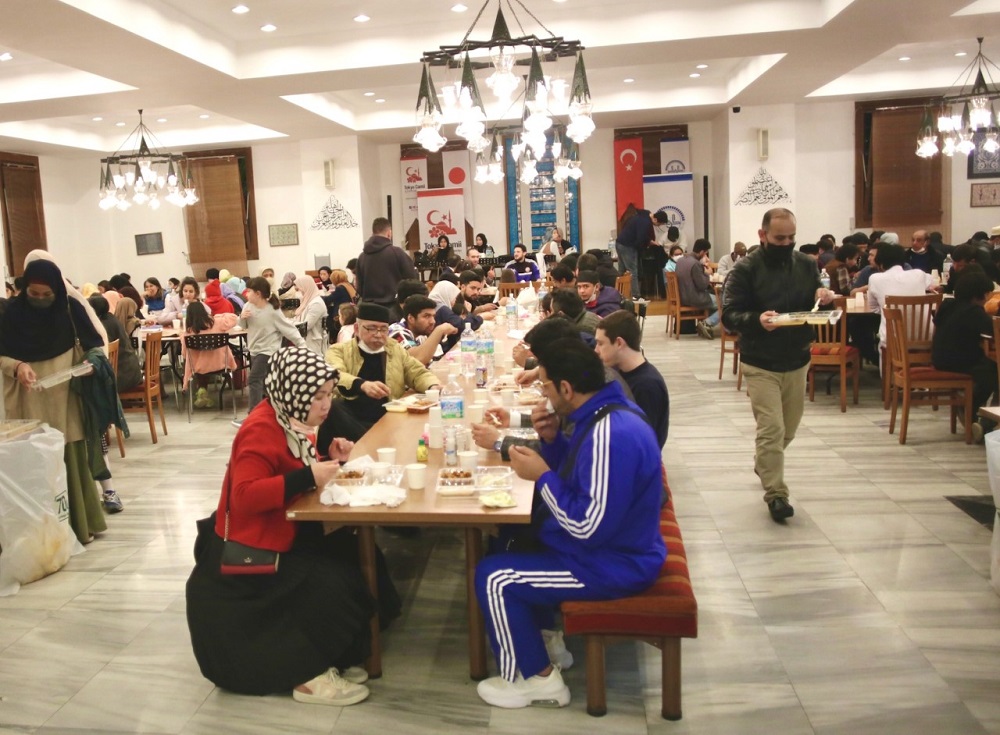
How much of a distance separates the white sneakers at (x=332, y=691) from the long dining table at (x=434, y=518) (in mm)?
141

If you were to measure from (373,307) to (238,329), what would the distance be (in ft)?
15.6

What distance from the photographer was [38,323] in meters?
4.57

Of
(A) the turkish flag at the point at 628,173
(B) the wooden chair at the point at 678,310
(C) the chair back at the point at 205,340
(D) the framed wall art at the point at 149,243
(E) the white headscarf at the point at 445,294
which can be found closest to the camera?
(C) the chair back at the point at 205,340

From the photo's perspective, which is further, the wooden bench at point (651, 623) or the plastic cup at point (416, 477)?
the plastic cup at point (416, 477)

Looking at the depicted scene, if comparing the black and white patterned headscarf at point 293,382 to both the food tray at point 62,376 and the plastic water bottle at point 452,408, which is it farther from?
the food tray at point 62,376

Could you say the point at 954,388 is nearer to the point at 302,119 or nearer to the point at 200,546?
the point at 200,546

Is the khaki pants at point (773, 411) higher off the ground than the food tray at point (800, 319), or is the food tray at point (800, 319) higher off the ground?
the food tray at point (800, 319)

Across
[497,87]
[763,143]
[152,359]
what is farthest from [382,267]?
[763,143]

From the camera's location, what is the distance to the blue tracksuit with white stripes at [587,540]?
8.53ft

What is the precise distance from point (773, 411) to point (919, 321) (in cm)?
252

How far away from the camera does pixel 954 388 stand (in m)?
6.10

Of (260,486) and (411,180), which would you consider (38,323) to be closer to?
(260,486)

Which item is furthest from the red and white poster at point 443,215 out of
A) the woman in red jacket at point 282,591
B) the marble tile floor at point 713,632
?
the woman in red jacket at point 282,591

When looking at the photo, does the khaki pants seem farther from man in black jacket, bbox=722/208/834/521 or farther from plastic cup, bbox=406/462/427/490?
plastic cup, bbox=406/462/427/490
